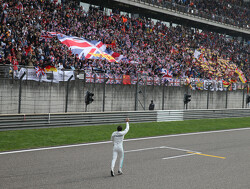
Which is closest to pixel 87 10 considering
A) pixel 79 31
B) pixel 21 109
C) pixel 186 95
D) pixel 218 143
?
pixel 79 31

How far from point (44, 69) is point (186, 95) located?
1062 centimetres

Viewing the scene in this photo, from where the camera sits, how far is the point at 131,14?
3909 centimetres

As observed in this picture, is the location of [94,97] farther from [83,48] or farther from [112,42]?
[112,42]

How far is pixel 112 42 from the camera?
29.8 meters

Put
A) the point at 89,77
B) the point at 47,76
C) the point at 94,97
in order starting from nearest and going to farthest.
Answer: the point at 47,76 → the point at 89,77 → the point at 94,97

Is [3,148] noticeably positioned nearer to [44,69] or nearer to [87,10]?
[44,69]

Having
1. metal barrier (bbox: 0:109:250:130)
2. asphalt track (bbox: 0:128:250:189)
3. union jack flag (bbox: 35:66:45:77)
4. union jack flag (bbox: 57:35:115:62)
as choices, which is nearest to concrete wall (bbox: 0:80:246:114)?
union jack flag (bbox: 35:66:45:77)

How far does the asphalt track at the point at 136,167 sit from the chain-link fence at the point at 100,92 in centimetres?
520

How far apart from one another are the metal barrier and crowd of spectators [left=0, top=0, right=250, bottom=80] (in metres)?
2.82

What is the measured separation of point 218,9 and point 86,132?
4009cm

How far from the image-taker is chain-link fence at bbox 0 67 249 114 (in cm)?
1727

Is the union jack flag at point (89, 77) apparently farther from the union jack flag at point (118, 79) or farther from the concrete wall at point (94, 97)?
the union jack flag at point (118, 79)

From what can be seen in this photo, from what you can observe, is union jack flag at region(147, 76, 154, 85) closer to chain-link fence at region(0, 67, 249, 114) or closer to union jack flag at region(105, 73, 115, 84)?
chain-link fence at region(0, 67, 249, 114)

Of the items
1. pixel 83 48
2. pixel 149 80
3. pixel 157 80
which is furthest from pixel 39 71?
pixel 157 80
